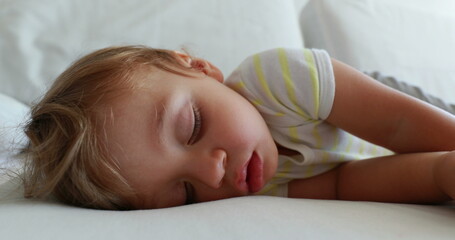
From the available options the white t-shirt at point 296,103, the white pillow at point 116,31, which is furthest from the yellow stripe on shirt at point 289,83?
the white pillow at point 116,31

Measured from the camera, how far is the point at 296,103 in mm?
786

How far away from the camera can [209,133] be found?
2.20 ft

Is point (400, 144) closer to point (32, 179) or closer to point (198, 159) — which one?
point (198, 159)

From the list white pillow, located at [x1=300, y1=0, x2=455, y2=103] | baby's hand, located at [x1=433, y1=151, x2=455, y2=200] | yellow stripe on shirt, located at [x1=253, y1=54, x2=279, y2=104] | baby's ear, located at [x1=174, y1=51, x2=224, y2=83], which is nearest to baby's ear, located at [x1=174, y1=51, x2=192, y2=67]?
baby's ear, located at [x1=174, y1=51, x2=224, y2=83]

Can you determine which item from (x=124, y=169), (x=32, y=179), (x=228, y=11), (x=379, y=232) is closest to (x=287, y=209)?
(x=379, y=232)

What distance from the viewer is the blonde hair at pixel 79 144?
636 millimetres

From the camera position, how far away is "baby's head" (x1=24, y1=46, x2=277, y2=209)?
636 mm

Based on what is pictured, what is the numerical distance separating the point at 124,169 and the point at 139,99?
10cm

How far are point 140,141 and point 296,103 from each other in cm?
29

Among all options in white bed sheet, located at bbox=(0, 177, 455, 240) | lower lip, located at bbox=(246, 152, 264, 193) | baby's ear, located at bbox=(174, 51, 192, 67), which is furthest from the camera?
baby's ear, located at bbox=(174, 51, 192, 67)

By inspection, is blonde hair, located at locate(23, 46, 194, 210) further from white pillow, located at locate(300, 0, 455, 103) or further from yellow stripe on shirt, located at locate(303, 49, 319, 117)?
white pillow, located at locate(300, 0, 455, 103)

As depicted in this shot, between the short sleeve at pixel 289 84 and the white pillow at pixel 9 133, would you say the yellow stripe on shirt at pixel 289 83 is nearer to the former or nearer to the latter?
the short sleeve at pixel 289 84

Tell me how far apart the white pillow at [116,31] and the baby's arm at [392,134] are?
446 mm

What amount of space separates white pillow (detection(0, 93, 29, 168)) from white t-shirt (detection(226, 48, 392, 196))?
43cm
